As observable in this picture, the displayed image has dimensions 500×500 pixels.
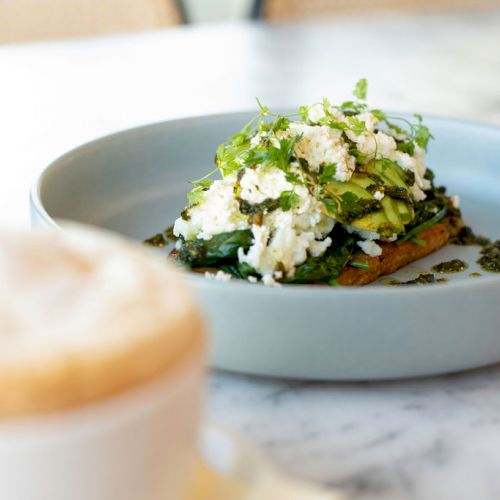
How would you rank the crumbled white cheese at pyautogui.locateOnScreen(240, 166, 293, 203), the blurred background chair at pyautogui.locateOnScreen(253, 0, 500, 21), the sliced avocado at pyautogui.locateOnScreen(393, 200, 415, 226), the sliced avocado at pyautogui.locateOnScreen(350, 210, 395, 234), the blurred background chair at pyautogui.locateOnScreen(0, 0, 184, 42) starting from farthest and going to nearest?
the blurred background chair at pyautogui.locateOnScreen(253, 0, 500, 21) < the blurred background chair at pyautogui.locateOnScreen(0, 0, 184, 42) < the sliced avocado at pyautogui.locateOnScreen(393, 200, 415, 226) < the sliced avocado at pyautogui.locateOnScreen(350, 210, 395, 234) < the crumbled white cheese at pyautogui.locateOnScreen(240, 166, 293, 203)

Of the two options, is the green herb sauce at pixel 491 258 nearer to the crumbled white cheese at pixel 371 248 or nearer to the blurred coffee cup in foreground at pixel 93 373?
the crumbled white cheese at pixel 371 248

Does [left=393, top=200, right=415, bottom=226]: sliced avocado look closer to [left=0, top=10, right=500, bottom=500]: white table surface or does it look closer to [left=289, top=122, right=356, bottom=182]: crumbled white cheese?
[left=289, top=122, right=356, bottom=182]: crumbled white cheese

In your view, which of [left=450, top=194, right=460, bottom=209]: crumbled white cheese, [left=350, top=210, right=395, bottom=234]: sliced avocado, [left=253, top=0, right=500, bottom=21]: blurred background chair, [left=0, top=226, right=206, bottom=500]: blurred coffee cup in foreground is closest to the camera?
[left=0, top=226, right=206, bottom=500]: blurred coffee cup in foreground

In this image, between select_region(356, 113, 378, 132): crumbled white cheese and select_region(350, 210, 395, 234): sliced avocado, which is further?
select_region(356, 113, 378, 132): crumbled white cheese

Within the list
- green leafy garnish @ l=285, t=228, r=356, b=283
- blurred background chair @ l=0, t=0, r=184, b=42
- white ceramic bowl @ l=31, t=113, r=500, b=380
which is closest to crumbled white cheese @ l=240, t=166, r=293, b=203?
green leafy garnish @ l=285, t=228, r=356, b=283

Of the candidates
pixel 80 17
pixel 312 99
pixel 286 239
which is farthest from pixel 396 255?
pixel 80 17

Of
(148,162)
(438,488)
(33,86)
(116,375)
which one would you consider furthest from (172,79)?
(116,375)

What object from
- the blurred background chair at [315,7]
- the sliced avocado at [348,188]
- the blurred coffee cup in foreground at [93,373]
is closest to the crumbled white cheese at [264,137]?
the sliced avocado at [348,188]
